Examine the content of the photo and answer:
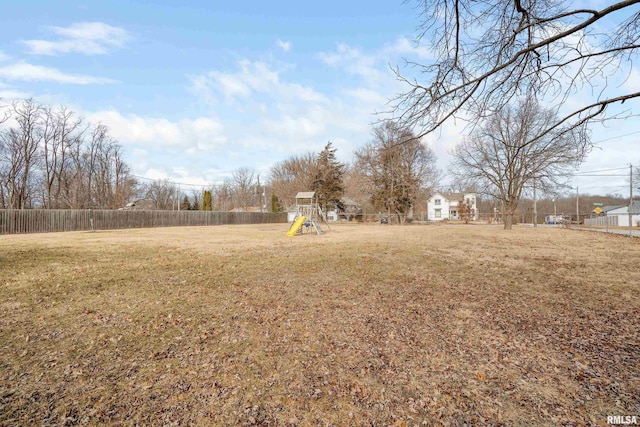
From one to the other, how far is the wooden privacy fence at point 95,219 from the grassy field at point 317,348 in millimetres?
19502

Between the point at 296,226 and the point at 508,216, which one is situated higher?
the point at 508,216

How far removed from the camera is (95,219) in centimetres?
2508

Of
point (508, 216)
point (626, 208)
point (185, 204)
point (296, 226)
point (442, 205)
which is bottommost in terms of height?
point (296, 226)

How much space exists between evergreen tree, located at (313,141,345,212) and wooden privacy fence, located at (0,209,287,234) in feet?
38.3

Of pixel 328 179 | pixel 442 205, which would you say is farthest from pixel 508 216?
Result: pixel 442 205

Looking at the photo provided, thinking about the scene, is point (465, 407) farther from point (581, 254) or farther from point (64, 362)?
point (581, 254)

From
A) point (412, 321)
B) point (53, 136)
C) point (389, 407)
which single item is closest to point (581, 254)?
point (412, 321)

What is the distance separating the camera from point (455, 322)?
14.5 ft

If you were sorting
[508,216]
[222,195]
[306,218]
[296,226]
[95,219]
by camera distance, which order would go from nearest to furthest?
[296,226]
[306,218]
[508,216]
[95,219]
[222,195]

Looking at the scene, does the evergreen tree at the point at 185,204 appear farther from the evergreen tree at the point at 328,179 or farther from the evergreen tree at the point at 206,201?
the evergreen tree at the point at 328,179

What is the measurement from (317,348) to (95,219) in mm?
27849

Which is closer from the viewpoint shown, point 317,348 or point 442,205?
point 317,348

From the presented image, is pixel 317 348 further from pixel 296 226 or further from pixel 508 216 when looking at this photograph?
pixel 508 216

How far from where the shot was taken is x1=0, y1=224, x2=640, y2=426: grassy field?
100 inches
